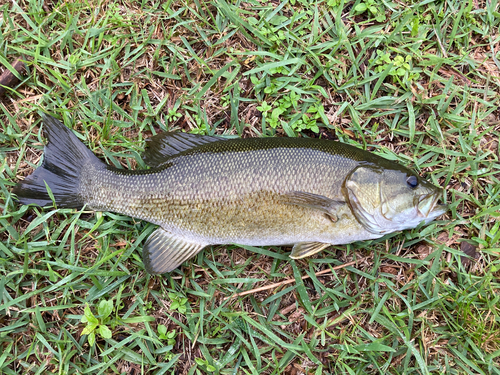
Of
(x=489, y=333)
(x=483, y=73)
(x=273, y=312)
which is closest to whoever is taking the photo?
(x=489, y=333)

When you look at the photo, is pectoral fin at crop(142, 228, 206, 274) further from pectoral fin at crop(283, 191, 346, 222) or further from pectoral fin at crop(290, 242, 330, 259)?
pectoral fin at crop(283, 191, 346, 222)

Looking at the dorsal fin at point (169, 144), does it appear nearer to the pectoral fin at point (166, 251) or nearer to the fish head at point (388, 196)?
the pectoral fin at point (166, 251)

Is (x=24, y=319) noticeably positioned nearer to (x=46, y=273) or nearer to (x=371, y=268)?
(x=46, y=273)

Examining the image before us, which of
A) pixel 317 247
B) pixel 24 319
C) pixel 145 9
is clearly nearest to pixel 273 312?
pixel 317 247

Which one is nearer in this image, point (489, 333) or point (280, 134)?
point (489, 333)

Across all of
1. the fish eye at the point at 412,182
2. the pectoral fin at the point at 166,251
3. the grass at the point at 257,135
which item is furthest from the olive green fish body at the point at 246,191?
the fish eye at the point at 412,182

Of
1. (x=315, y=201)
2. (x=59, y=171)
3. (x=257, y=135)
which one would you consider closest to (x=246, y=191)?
(x=315, y=201)

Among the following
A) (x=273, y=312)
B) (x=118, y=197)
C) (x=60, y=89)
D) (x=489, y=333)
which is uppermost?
(x=60, y=89)
